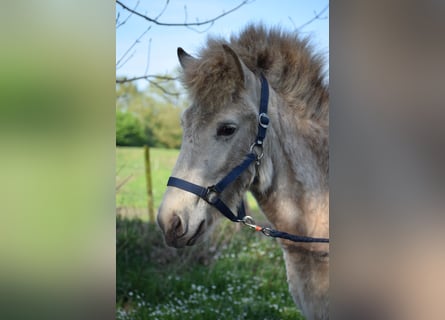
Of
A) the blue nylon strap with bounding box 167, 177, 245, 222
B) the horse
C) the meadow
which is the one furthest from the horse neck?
the meadow

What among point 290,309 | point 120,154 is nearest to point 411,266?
point 290,309

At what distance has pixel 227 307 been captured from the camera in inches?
138

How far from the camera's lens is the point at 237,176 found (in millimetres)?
2121

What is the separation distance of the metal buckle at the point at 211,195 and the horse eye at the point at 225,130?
235 mm

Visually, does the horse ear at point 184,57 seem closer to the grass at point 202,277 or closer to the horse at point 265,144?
the horse at point 265,144

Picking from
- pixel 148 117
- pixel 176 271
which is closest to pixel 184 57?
pixel 148 117

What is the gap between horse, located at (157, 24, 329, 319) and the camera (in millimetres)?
2090

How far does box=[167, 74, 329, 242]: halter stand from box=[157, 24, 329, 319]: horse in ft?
0.04

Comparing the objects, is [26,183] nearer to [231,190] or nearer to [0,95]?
[0,95]

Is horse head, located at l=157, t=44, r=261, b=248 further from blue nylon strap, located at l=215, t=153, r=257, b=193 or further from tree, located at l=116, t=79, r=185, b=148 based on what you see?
tree, located at l=116, t=79, r=185, b=148

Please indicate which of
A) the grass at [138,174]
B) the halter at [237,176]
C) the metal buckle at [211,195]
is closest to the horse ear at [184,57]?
the halter at [237,176]

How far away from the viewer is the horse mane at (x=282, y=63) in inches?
90.0

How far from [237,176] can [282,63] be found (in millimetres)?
616

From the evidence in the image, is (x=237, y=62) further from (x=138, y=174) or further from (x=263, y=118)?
(x=138, y=174)
